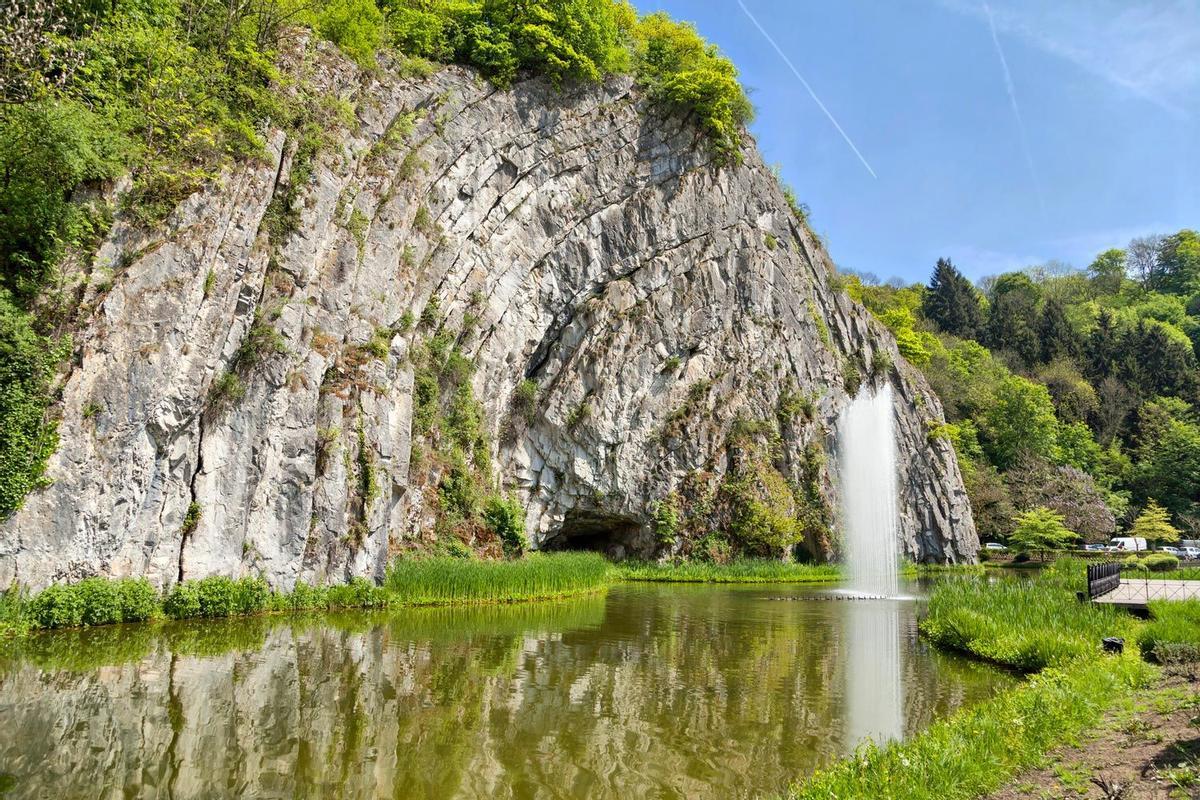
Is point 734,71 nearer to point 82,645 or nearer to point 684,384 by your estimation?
point 684,384

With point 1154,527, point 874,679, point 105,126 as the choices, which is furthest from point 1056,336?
point 105,126

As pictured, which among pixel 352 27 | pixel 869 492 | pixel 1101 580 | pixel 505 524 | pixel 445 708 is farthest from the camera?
pixel 869 492

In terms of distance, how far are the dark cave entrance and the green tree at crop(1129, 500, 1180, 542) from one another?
3949 cm

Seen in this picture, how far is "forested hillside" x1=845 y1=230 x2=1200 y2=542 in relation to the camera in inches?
2172

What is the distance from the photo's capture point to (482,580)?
22609 mm

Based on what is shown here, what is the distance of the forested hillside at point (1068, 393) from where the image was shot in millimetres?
55156

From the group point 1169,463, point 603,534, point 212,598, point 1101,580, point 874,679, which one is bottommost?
point 874,679

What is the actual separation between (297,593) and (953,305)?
3196 inches

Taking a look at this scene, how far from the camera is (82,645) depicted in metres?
12.6

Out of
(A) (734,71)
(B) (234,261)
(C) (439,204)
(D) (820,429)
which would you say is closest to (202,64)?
(B) (234,261)

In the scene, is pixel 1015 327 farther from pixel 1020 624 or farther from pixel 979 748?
pixel 979 748

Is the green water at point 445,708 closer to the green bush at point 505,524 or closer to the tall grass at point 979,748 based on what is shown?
the tall grass at point 979,748

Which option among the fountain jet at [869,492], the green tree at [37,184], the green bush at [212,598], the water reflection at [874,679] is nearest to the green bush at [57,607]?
the green bush at [212,598]

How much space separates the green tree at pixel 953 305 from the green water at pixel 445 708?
7266 cm
